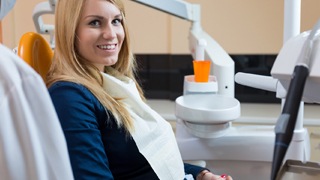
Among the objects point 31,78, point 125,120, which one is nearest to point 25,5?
point 125,120

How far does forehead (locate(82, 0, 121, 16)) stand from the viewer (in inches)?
42.6

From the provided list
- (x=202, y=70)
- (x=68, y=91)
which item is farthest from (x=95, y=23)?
(x=202, y=70)

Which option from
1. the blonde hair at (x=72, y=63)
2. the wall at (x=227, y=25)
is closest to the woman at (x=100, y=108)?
the blonde hair at (x=72, y=63)

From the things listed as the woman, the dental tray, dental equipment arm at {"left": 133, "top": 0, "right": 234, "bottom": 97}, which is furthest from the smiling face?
the dental tray

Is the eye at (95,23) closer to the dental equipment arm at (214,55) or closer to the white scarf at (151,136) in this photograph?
the white scarf at (151,136)

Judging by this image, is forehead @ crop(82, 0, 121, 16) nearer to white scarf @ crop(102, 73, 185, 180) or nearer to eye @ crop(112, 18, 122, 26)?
eye @ crop(112, 18, 122, 26)

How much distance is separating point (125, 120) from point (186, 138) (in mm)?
542

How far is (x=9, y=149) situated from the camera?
1.82 feet

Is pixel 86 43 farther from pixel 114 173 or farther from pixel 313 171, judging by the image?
pixel 313 171

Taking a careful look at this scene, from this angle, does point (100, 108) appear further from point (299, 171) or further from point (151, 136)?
point (299, 171)

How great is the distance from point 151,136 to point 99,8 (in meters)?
0.38

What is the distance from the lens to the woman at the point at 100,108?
94cm

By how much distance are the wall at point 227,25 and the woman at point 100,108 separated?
1.29 meters

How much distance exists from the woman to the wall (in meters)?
1.29
